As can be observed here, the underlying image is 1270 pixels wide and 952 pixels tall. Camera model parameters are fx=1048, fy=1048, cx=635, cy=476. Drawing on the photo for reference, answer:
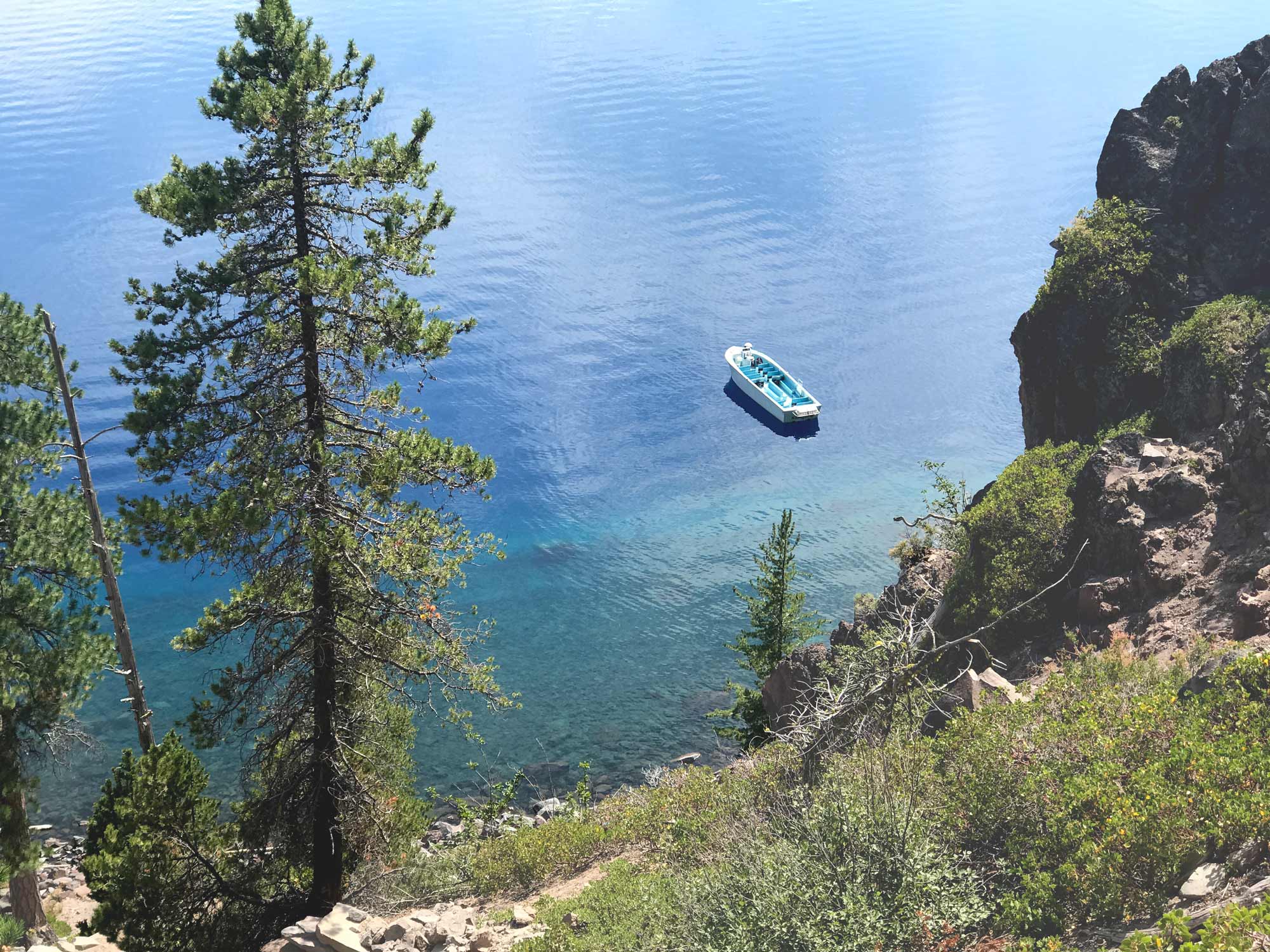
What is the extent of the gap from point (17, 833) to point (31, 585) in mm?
5456

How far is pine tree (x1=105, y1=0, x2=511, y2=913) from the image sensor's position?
17.0m

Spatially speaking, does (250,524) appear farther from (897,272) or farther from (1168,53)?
(1168,53)

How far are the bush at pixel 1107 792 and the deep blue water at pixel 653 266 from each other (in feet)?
61.0

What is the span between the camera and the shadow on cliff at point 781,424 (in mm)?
54188

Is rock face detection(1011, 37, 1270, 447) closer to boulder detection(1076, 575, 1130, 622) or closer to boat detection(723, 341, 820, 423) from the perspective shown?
boulder detection(1076, 575, 1130, 622)

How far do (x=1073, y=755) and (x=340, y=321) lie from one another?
13.5 metres

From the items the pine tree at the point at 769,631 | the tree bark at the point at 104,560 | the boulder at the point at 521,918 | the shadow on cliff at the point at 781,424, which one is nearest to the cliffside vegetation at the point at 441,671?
the tree bark at the point at 104,560

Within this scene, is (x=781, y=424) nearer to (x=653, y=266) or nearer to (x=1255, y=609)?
(x=653, y=266)

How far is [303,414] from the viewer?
1941cm

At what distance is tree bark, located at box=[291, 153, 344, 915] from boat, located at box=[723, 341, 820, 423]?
122ft

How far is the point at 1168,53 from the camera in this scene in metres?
98.1

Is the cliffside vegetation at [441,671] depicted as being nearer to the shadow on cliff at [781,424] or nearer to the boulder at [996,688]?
the boulder at [996,688]

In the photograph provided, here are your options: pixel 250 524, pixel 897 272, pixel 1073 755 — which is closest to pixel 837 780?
pixel 1073 755

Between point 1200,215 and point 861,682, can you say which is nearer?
point 861,682
